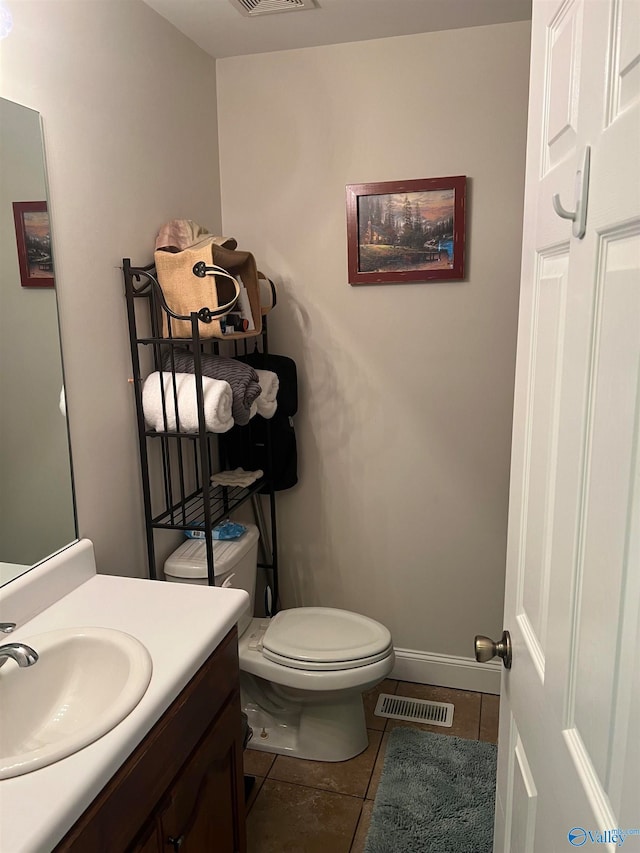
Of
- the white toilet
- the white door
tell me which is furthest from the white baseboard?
the white door

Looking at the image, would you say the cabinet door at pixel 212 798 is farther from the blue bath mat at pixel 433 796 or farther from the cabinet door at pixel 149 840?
the blue bath mat at pixel 433 796

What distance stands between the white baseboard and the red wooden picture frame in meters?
1.90

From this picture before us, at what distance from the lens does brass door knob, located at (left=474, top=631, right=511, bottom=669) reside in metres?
1.06

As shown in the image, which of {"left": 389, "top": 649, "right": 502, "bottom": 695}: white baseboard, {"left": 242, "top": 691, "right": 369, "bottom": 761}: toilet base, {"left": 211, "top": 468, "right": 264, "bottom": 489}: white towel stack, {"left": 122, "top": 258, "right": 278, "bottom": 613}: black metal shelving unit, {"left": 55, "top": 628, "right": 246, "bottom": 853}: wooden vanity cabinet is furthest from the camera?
{"left": 389, "top": 649, "right": 502, "bottom": 695}: white baseboard

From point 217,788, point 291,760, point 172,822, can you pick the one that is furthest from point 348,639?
point 172,822

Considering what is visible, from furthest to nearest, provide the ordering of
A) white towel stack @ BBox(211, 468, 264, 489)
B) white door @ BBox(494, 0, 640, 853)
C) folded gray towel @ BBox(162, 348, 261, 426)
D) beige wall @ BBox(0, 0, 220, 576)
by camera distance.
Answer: white towel stack @ BBox(211, 468, 264, 489)
folded gray towel @ BBox(162, 348, 261, 426)
beige wall @ BBox(0, 0, 220, 576)
white door @ BBox(494, 0, 640, 853)

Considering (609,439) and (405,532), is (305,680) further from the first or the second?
(609,439)

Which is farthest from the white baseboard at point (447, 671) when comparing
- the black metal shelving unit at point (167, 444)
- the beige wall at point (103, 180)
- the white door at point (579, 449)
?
the white door at point (579, 449)

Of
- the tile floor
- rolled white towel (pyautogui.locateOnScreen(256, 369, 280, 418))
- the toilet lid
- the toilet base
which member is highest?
rolled white towel (pyautogui.locateOnScreen(256, 369, 280, 418))

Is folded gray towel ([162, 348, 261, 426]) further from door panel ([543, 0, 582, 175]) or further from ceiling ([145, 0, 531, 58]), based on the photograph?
door panel ([543, 0, 582, 175])

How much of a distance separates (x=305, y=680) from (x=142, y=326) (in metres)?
1.18

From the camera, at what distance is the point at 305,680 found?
1.94 metres

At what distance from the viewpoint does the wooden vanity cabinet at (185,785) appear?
98 centimetres

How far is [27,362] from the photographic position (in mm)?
1396
